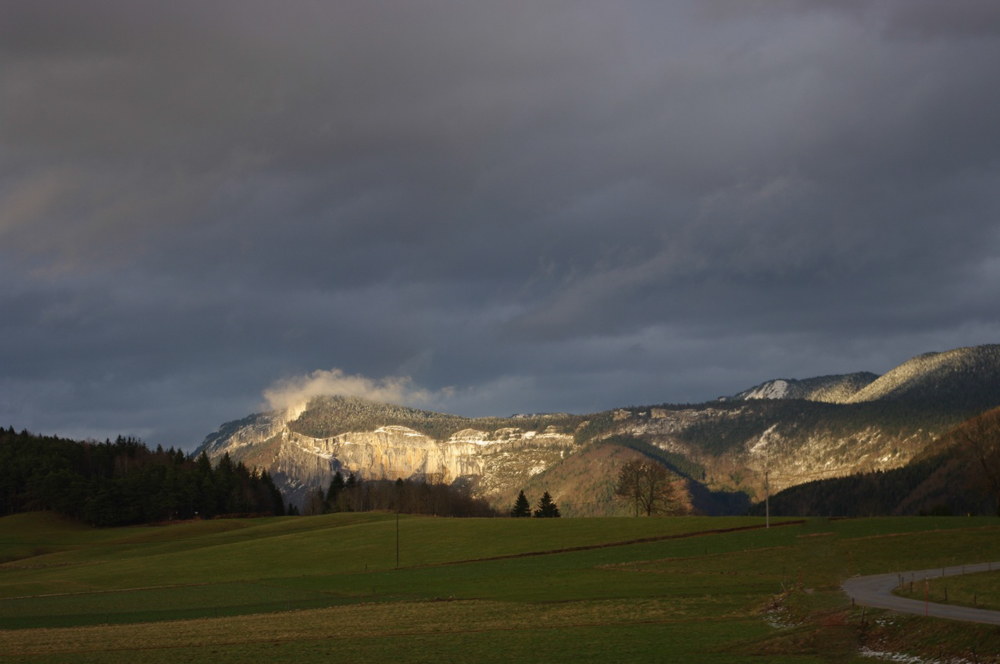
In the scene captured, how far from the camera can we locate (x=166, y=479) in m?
185

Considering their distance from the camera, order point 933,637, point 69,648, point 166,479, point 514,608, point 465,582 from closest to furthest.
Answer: point 933,637 < point 69,648 < point 514,608 < point 465,582 < point 166,479

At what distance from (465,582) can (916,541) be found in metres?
43.2

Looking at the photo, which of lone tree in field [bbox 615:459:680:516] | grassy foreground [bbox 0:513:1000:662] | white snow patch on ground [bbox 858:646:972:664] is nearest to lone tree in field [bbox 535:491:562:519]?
lone tree in field [bbox 615:459:680:516]

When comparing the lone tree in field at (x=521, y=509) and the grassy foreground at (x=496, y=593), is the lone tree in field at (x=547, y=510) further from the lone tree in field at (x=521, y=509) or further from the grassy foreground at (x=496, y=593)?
the grassy foreground at (x=496, y=593)

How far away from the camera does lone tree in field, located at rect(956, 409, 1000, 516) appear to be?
125438 mm

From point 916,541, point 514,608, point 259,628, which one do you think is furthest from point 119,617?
point 916,541

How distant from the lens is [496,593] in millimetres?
70875

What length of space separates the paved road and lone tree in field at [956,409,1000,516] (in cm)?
6327

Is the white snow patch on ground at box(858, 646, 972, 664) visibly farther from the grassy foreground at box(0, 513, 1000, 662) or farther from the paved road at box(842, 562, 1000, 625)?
the paved road at box(842, 562, 1000, 625)

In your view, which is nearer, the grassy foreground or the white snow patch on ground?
the white snow patch on ground

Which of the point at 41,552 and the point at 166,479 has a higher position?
the point at 166,479

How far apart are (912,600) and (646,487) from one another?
110 m

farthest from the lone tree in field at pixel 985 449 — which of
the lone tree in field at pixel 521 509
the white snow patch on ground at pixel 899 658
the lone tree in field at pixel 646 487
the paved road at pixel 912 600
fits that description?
the white snow patch on ground at pixel 899 658

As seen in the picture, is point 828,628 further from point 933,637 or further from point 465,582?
Result: point 465,582
